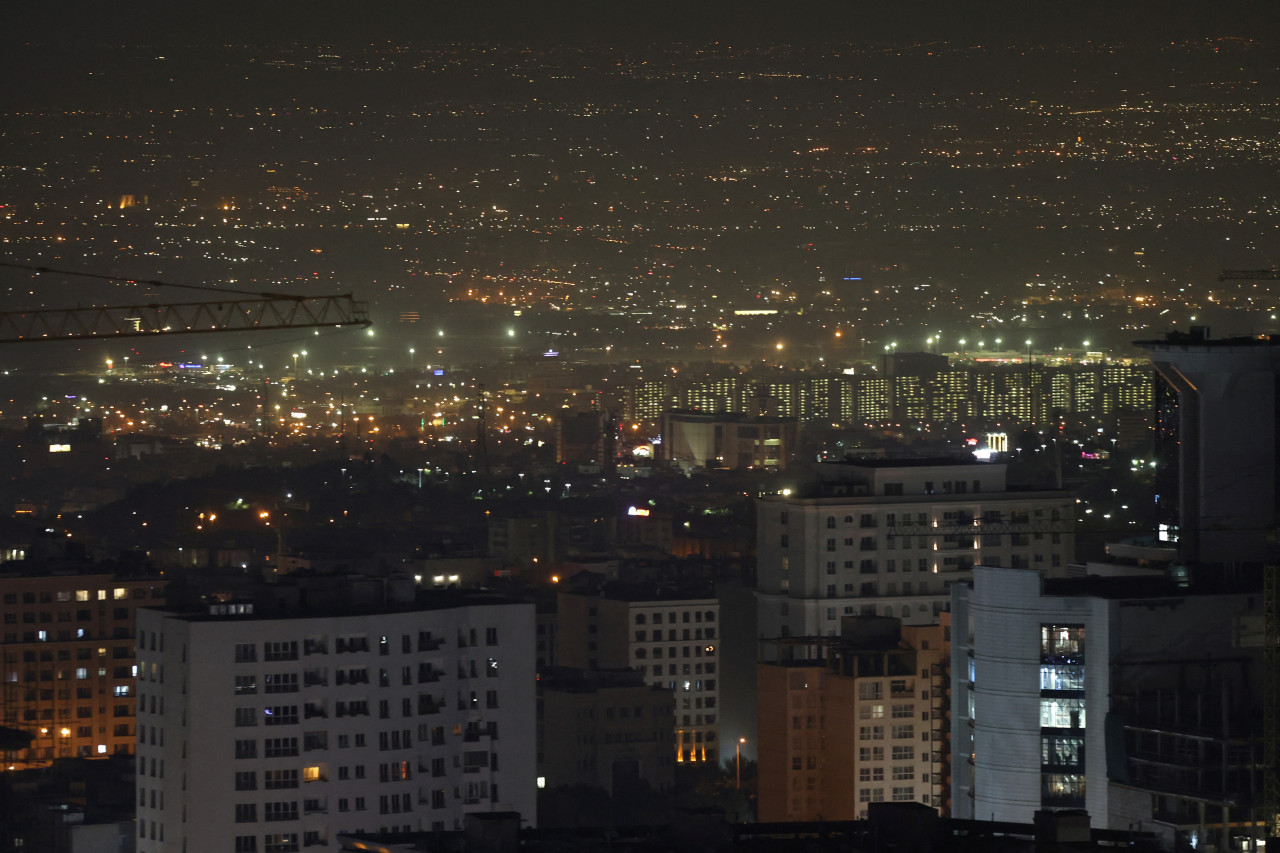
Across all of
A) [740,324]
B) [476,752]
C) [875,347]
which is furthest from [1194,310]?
[740,324]

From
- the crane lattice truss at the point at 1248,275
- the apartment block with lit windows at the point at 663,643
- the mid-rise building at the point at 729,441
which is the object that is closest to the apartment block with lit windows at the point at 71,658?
the apartment block with lit windows at the point at 663,643

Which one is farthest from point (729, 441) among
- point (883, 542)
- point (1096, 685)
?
point (1096, 685)

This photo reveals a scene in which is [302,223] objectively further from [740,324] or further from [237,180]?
[740,324]

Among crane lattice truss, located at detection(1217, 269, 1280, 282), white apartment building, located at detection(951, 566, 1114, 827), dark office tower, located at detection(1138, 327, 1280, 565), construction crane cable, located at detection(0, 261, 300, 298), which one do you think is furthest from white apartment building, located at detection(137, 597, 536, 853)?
construction crane cable, located at detection(0, 261, 300, 298)

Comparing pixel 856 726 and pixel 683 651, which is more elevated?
pixel 683 651

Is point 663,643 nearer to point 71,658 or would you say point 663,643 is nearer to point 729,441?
point 71,658
